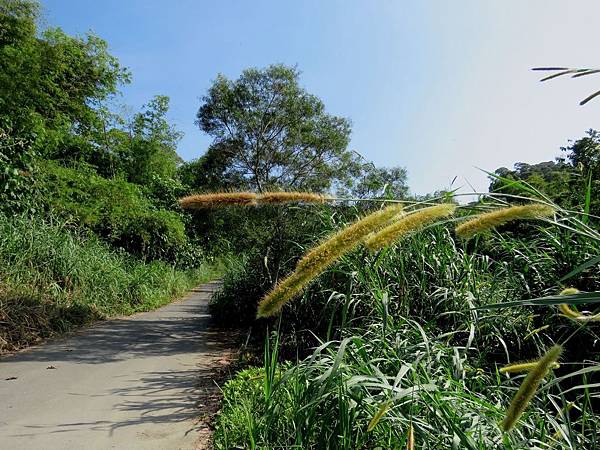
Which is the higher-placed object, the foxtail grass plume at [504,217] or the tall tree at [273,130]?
the tall tree at [273,130]

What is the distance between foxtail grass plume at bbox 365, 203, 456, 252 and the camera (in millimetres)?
1395

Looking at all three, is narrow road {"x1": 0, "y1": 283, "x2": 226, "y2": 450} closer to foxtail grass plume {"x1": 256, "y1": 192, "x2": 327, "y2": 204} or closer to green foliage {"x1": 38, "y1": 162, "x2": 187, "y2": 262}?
foxtail grass plume {"x1": 256, "y1": 192, "x2": 327, "y2": 204}

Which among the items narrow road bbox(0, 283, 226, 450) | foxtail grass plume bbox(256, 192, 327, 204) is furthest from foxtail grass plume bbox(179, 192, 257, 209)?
narrow road bbox(0, 283, 226, 450)

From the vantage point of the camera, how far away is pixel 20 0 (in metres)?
11.4

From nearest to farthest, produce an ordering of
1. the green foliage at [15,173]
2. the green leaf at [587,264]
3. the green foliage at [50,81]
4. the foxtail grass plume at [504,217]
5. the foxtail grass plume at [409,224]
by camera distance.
Answer: the green leaf at [587,264], the foxtail grass plume at [504,217], the foxtail grass plume at [409,224], the green foliage at [15,173], the green foliage at [50,81]

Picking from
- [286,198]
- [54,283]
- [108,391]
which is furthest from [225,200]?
[54,283]

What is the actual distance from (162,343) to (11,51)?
691 cm

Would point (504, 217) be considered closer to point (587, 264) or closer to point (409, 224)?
point (409, 224)

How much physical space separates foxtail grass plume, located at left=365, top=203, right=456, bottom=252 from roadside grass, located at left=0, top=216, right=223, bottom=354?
249 inches

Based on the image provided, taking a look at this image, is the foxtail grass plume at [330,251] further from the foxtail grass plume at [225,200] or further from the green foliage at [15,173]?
the green foliage at [15,173]

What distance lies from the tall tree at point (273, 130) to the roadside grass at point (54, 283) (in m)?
3.77

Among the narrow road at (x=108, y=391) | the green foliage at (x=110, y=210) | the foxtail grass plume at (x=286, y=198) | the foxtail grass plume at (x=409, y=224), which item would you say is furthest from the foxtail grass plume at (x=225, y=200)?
the green foliage at (x=110, y=210)

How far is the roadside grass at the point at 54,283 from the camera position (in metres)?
6.87

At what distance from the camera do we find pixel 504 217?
1296mm
